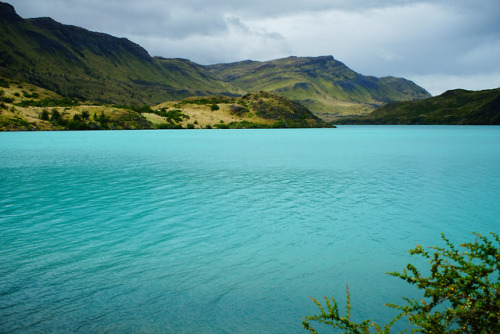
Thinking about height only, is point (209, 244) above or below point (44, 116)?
below

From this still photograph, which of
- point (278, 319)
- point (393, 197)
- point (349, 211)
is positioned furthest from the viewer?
point (393, 197)

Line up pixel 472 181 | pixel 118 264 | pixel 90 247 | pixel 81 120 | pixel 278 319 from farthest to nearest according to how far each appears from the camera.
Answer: pixel 81 120
pixel 472 181
pixel 90 247
pixel 118 264
pixel 278 319

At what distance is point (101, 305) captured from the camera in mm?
9516

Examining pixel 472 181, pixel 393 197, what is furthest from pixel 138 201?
pixel 472 181

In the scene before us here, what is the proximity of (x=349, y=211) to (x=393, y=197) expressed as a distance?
19.8ft

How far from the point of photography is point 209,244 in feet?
49.3

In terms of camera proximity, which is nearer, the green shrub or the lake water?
the lake water

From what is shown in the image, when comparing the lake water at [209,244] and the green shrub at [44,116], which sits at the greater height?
the green shrub at [44,116]

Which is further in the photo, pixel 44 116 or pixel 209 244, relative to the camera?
pixel 44 116

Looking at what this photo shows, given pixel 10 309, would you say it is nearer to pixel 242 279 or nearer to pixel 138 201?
pixel 242 279

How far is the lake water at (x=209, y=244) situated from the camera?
30.6 feet

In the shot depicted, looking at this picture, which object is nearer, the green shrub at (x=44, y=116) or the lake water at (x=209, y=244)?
the lake water at (x=209, y=244)

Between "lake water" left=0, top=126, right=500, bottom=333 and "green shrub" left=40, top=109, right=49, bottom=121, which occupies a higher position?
"green shrub" left=40, top=109, right=49, bottom=121

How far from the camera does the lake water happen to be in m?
9.34
